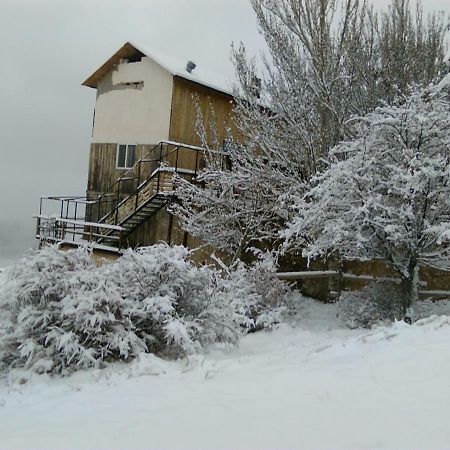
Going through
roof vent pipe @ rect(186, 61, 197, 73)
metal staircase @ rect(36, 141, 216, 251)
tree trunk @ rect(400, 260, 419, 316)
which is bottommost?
tree trunk @ rect(400, 260, 419, 316)

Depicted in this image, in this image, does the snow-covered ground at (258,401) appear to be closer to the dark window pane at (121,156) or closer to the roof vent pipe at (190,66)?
the dark window pane at (121,156)

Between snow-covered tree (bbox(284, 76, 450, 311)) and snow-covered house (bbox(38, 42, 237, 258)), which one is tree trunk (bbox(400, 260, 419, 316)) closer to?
snow-covered tree (bbox(284, 76, 450, 311))

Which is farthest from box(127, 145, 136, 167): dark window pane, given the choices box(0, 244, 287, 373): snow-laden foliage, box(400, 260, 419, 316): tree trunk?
box(400, 260, 419, 316): tree trunk

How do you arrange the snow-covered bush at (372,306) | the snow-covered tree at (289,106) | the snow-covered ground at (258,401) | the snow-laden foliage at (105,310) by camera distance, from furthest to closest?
the snow-covered tree at (289,106)
the snow-covered bush at (372,306)
the snow-laden foliage at (105,310)
the snow-covered ground at (258,401)

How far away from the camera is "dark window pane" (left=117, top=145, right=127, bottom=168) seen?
65.4ft

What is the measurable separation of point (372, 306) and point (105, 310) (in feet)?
18.5

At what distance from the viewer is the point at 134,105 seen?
19.6m

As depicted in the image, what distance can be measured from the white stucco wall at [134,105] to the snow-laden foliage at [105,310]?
1110 centimetres

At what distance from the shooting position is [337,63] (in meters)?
13.7

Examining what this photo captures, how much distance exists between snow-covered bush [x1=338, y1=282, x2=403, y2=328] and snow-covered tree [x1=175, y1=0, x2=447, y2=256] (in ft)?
10.5

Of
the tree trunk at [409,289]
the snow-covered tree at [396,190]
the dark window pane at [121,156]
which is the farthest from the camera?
the dark window pane at [121,156]

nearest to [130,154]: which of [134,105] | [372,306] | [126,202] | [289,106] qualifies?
[134,105]

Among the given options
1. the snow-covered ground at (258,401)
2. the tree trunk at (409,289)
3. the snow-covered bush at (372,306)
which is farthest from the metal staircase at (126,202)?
the snow-covered ground at (258,401)

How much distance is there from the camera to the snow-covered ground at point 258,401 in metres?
3.66
